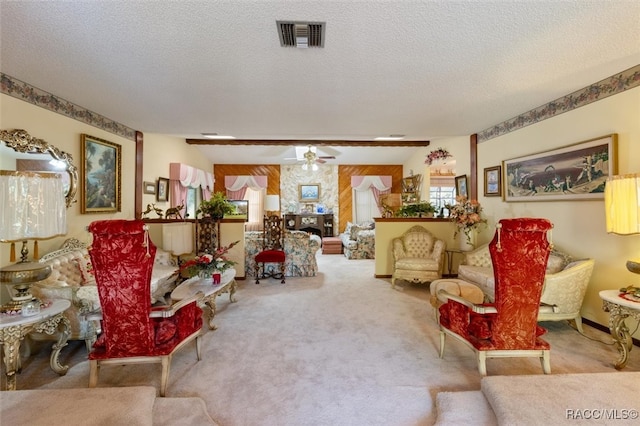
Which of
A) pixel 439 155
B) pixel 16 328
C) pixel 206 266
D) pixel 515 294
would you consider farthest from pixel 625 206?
pixel 16 328

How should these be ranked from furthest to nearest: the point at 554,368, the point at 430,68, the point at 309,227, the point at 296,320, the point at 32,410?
the point at 309,227 → the point at 296,320 → the point at 430,68 → the point at 554,368 → the point at 32,410

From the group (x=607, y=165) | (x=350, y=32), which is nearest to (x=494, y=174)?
(x=607, y=165)

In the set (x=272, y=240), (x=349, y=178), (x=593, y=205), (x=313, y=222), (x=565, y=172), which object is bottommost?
(x=272, y=240)

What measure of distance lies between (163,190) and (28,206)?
432 cm

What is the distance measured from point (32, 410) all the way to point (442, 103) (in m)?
4.42

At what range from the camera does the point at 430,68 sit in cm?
255

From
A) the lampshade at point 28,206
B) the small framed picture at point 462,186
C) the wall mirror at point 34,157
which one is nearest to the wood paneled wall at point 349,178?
the small framed picture at point 462,186

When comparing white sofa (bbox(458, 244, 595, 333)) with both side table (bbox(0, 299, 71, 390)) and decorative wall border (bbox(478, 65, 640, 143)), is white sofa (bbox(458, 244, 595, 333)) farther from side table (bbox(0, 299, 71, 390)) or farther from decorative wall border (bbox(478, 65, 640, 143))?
side table (bbox(0, 299, 71, 390))

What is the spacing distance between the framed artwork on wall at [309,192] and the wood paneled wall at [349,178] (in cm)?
74

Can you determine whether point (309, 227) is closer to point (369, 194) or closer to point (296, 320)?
point (369, 194)

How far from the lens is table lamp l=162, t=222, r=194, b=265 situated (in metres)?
4.29

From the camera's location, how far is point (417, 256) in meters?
4.99

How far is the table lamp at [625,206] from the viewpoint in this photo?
85.4 inches

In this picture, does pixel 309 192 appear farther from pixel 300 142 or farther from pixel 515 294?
pixel 515 294
